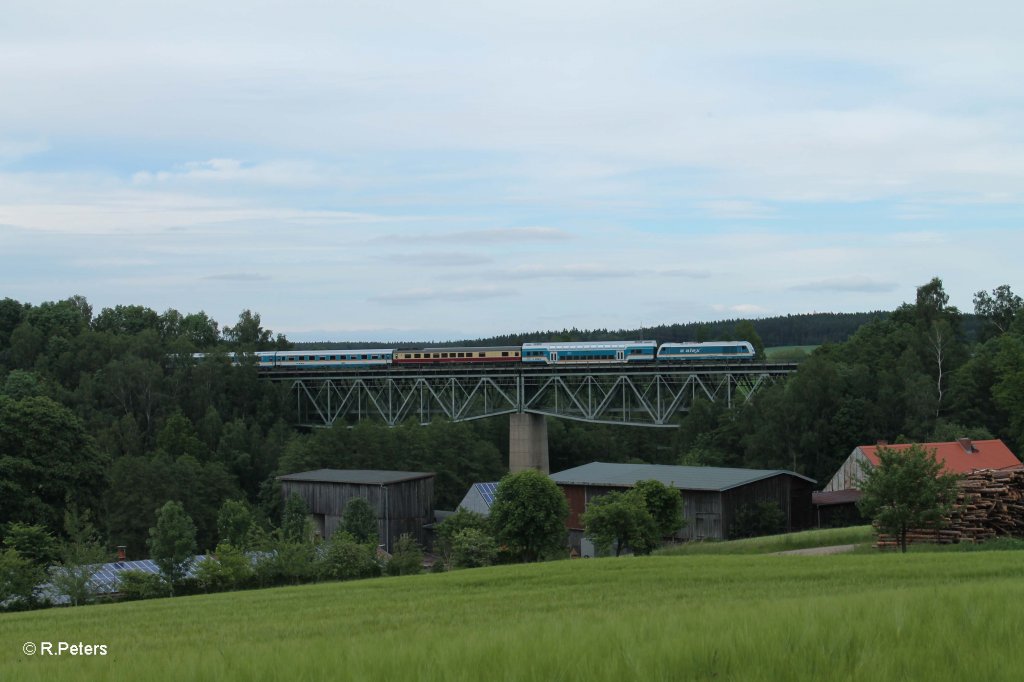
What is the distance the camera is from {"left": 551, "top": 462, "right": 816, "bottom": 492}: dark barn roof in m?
55.6

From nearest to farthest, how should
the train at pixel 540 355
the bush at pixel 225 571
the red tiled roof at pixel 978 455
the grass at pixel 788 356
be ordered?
the bush at pixel 225 571 < the red tiled roof at pixel 978 455 < the train at pixel 540 355 < the grass at pixel 788 356

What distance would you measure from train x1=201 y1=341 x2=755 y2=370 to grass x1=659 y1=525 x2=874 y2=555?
41.5 meters

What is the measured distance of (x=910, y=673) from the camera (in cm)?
654

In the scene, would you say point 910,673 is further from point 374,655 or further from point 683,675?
point 374,655

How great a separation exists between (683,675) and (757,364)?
77577 mm

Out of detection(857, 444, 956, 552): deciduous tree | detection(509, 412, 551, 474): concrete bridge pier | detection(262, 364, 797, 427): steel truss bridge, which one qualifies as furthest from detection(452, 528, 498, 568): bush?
detection(509, 412, 551, 474): concrete bridge pier

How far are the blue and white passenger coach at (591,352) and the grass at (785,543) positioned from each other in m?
42.9

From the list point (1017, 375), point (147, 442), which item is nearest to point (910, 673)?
point (1017, 375)

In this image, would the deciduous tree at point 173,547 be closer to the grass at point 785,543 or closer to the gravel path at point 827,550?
the grass at point 785,543

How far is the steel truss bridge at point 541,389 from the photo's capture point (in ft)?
270

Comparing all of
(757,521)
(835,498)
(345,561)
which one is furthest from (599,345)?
(345,561)

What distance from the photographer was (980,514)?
113ft

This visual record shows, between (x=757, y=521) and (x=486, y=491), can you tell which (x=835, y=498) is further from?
(x=486, y=491)

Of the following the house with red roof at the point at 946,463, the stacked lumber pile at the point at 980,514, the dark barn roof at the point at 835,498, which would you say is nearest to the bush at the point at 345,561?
the stacked lumber pile at the point at 980,514
